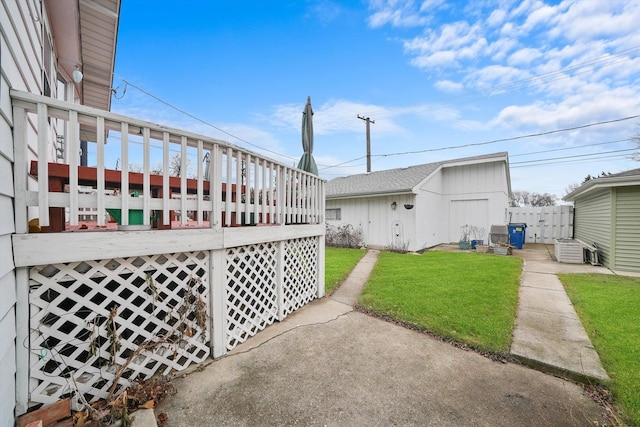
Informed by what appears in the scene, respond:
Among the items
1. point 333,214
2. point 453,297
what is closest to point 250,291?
point 453,297

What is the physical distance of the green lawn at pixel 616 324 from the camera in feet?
8.19

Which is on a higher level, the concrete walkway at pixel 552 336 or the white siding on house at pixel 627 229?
the white siding on house at pixel 627 229

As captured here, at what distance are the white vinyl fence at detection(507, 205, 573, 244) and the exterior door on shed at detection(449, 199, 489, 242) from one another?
3341mm

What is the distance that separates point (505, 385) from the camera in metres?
2.61

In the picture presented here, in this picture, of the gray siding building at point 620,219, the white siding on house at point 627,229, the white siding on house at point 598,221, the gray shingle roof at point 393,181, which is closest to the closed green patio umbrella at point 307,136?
the gray shingle roof at point 393,181

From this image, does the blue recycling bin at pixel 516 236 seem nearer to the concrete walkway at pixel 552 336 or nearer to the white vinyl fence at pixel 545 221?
the white vinyl fence at pixel 545 221

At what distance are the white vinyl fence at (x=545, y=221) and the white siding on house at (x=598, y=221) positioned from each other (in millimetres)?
2260

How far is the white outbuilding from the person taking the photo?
37.7ft

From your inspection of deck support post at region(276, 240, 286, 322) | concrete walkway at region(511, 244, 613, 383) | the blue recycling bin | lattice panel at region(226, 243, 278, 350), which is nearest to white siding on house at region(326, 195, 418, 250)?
the blue recycling bin

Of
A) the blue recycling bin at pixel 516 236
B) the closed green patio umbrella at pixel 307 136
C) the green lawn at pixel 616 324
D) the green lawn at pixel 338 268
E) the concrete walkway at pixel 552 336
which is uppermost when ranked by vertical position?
the closed green patio umbrella at pixel 307 136

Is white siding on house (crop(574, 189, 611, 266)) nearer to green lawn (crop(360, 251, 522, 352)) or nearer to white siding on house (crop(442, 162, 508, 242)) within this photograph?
green lawn (crop(360, 251, 522, 352))

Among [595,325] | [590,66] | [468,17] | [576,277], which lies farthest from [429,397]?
[590,66]

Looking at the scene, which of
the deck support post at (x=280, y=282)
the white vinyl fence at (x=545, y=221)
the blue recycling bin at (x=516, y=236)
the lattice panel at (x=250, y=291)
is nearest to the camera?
the lattice panel at (x=250, y=291)

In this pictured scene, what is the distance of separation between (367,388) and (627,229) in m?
9.59
